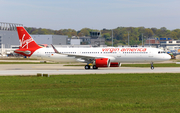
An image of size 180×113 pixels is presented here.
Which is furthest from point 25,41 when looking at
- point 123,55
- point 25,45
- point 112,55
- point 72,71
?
point 123,55

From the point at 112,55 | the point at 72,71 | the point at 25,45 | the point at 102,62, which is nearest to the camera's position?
the point at 72,71

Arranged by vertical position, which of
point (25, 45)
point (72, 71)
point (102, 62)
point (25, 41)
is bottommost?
point (72, 71)

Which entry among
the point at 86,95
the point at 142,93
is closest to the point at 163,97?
the point at 142,93

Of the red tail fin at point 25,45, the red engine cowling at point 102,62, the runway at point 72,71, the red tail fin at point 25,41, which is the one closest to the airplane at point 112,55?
the red engine cowling at point 102,62

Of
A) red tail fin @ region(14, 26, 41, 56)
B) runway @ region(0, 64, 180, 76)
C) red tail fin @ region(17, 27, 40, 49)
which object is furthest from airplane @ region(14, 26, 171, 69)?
red tail fin @ region(17, 27, 40, 49)

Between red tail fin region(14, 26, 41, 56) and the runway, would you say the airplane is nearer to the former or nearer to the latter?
the runway

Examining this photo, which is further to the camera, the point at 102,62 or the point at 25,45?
the point at 25,45

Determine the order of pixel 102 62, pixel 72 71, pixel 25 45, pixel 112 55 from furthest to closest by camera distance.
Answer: pixel 25 45 < pixel 112 55 < pixel 102 62 < pixel 72 71

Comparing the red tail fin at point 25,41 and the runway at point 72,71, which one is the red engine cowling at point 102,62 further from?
the red tail fin at point 25,41

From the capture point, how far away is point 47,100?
18.3 meters

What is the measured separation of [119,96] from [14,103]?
23.9 feet

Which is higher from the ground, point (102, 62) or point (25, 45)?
point (25, 45)

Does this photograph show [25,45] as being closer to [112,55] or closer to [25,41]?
[25,41]

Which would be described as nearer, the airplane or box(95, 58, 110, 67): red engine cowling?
box(95, 58, 110, 67): red engine cowling
